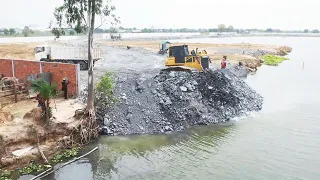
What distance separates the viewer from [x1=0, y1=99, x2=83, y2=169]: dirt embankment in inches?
631

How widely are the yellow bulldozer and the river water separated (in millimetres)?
6291

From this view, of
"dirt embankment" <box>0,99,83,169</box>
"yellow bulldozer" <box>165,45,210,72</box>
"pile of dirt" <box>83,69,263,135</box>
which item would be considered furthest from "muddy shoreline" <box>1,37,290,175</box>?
"yellow bulldozer" <box>165,45,210,72</box>

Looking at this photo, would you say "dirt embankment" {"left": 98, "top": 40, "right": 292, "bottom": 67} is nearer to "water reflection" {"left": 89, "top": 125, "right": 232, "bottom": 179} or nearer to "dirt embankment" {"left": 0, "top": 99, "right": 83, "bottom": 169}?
"water reflection" {"left": 89, "top": 125, "right": 232, "bottom": 179}

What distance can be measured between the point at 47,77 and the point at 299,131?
646 inches

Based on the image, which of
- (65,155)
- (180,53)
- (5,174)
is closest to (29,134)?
(65,155)

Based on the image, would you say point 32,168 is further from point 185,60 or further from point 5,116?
point 185,60

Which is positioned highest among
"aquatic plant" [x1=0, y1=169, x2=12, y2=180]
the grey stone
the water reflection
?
the grey stone

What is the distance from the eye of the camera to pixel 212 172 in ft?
53.3

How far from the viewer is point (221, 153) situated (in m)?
18.6

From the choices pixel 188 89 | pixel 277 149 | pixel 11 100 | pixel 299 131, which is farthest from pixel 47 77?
pixel 299 131

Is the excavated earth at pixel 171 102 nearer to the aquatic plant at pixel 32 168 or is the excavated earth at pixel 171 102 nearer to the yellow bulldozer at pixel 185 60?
the yellow bulldozer at pixel 185 60

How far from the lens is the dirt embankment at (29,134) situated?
16016 millimetres

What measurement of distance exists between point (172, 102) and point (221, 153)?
6.02 m

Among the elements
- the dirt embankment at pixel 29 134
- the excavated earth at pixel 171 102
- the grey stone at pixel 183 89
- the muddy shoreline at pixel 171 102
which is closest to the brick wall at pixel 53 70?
the excavated earth at pixel 171 102
